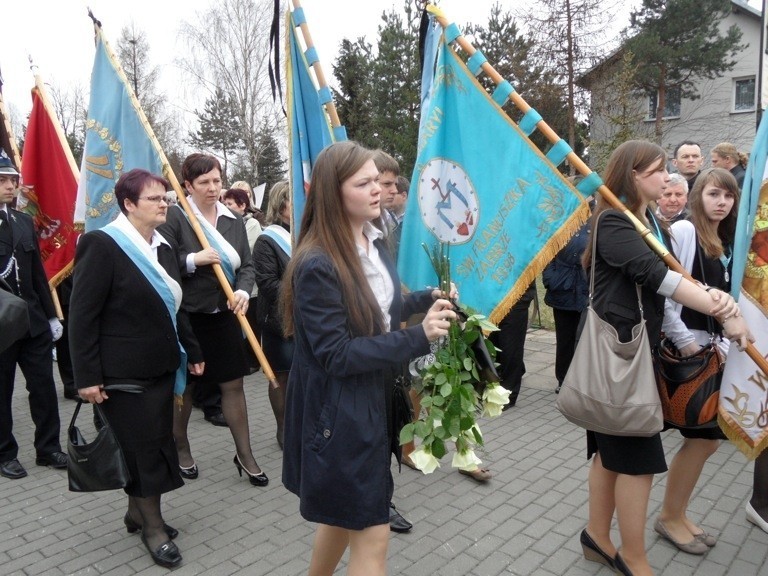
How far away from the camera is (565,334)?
5.74 meters

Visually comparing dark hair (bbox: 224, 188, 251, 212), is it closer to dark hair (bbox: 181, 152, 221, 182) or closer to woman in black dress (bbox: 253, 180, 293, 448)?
woman in black dress (bbox: 253, 180, 293, 448)

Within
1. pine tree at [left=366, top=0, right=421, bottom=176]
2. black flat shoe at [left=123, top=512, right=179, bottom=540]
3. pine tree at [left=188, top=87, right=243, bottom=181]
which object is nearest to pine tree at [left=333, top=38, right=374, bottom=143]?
pine tree at [left=366, top=0, right=421, bottom=176]

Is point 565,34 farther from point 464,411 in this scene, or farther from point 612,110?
point 464,411

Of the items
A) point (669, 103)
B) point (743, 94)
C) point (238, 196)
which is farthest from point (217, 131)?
point (238, 196)

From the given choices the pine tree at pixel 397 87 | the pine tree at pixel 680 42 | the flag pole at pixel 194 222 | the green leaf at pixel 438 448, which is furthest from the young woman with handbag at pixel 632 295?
the pine tree at pixel 680 42

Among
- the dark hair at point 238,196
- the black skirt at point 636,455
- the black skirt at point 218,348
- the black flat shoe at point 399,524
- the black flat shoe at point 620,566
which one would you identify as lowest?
the black flat shoe at point 399,524

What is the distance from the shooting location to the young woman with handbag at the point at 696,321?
3078 millimetres

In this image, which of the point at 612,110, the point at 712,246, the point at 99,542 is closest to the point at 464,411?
the point at 712,246

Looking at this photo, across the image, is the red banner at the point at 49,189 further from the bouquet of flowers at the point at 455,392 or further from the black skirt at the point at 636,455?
the black skirt at the point at 636,455

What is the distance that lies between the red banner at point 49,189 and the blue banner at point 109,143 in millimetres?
1053

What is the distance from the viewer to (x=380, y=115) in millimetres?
25250

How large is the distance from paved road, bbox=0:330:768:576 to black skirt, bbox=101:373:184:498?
1.42ft

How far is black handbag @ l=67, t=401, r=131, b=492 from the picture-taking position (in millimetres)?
3188

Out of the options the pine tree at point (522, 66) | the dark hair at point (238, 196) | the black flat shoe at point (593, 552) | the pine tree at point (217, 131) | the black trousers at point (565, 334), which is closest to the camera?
the black flat shoe at point (593, 552)
